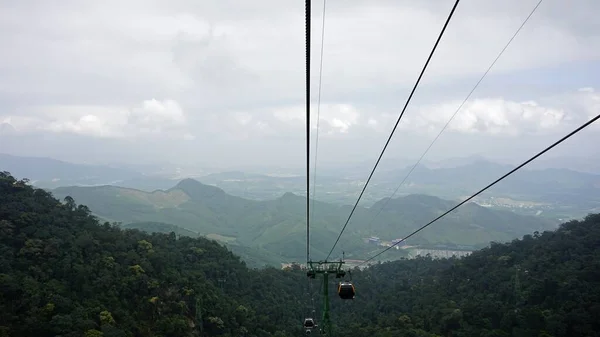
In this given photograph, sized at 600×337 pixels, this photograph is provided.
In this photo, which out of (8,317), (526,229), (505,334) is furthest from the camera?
(526,229)

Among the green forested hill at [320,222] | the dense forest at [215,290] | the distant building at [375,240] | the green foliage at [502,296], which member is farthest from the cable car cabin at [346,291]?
the distant building at [375,240]

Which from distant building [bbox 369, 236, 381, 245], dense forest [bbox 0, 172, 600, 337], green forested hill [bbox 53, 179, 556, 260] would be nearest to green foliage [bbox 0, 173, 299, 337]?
dense forest [bbox 0, 172, 600, 337]

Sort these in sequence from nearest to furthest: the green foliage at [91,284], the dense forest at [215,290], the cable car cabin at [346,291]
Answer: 1. the cable car cabin at [346,291]
2. the green foliage at [91,284]
3. the dense forest at [215,290]

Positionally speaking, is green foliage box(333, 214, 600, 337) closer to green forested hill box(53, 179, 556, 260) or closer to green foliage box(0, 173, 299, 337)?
green foliage box(0, 173, 299, 337)

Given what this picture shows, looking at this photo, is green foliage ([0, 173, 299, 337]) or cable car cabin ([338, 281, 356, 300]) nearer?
cable car cabin ([338, 281, 356, 300])

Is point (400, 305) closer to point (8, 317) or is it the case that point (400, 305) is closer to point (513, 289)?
point (513, 289)

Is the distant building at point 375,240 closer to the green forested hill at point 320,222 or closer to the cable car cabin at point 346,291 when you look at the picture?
the green forested hill at point 320,222

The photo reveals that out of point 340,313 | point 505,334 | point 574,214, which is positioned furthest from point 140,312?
point 574,214
